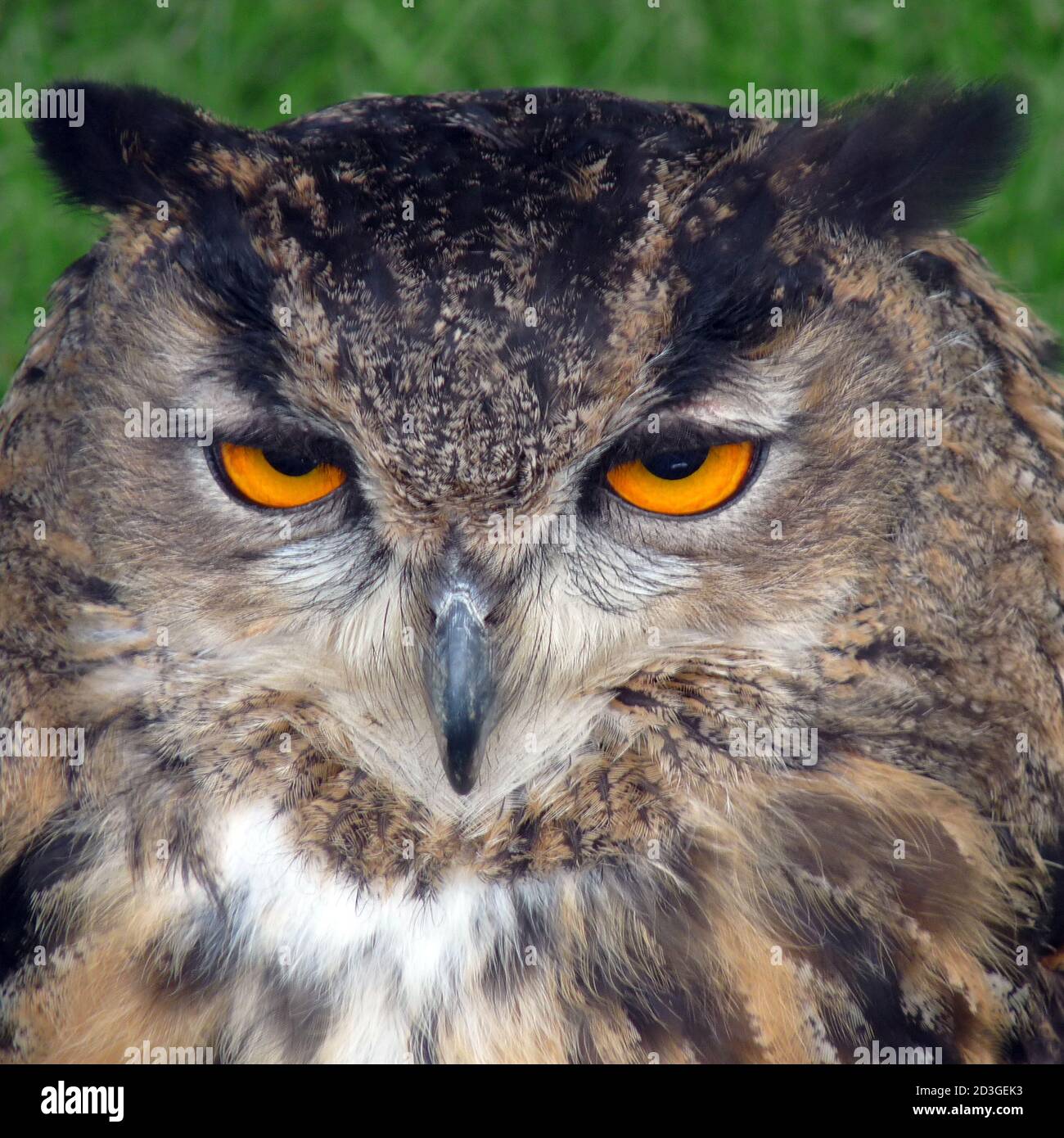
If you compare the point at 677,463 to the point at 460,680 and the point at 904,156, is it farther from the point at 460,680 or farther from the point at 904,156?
the point at 904,156

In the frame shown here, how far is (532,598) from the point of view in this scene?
6.98 ft


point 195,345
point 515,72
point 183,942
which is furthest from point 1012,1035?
point 515,72

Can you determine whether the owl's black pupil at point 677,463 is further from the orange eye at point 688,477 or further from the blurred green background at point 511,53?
the blurred green background at point 511,53

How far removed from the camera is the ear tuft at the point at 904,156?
2125 mm

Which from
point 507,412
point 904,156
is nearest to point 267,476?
point 507,412

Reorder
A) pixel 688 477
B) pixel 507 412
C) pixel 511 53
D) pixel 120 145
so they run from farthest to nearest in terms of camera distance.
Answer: pixel 511 53, pixel 120 145, pixel 688 477, pixel 507 412

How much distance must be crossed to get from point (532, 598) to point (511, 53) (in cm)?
330

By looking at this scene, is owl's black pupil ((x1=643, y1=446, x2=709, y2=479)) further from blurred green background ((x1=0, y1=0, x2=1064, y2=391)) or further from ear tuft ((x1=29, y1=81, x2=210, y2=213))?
blurred green background ((x1=0, y1=0, x2=1064, y2=391))

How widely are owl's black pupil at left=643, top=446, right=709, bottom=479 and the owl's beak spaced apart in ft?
0.94

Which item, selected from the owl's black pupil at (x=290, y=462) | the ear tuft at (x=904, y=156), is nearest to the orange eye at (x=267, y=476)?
the owl's black pupil at (x=290, y=462)

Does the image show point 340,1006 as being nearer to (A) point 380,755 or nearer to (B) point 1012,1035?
(A) point 380,755

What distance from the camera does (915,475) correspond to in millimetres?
2100

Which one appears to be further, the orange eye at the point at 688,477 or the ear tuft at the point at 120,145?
the ear tuft at the point at 120,145
